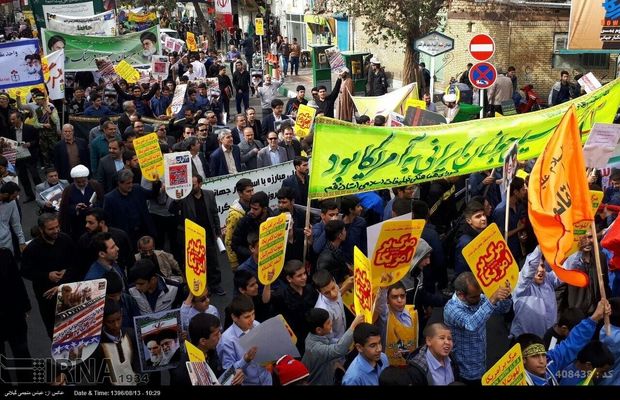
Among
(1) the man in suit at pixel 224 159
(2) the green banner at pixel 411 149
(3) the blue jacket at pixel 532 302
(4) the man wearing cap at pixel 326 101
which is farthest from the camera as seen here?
(4) the man wearing cap at pixel 326 101

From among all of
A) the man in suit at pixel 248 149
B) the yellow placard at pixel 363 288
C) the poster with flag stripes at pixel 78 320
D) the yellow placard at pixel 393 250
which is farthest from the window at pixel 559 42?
the poster with flag stripes at pixel 78 320

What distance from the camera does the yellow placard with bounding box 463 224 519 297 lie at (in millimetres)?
5359

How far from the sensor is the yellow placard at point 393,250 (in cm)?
565

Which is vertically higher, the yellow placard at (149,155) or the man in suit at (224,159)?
the yellow placard at (149,155)

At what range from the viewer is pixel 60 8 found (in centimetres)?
2175

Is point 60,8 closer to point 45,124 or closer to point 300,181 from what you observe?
point 45,124

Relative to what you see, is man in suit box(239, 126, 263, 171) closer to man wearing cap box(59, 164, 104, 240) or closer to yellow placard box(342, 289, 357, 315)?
man wearing cap box(59, 164, 104, 240)

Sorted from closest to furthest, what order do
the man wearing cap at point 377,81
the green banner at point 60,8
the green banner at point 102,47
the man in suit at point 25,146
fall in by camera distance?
the man in suit at point 25,146, the green banner at point 102,47, the green banner at point 60,8, the man wearing cap at point 377,81

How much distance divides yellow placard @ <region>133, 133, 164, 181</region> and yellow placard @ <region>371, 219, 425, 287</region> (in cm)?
435

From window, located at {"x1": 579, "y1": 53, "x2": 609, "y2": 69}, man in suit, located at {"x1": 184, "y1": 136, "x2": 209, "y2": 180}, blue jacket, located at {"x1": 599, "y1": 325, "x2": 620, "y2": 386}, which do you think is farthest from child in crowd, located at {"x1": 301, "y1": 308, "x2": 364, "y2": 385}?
window, located at {"x1": 579, "y1": 53, "x2": 609, "y2": 69}

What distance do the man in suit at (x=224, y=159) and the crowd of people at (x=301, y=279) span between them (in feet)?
0.07

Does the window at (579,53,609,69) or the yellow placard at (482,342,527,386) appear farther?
the window at (579,53,609,69)

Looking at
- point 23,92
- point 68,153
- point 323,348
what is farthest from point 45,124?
point 323,348

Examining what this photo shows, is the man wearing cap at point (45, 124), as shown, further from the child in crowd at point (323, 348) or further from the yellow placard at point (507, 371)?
the yellow placard at point (507, 371)
